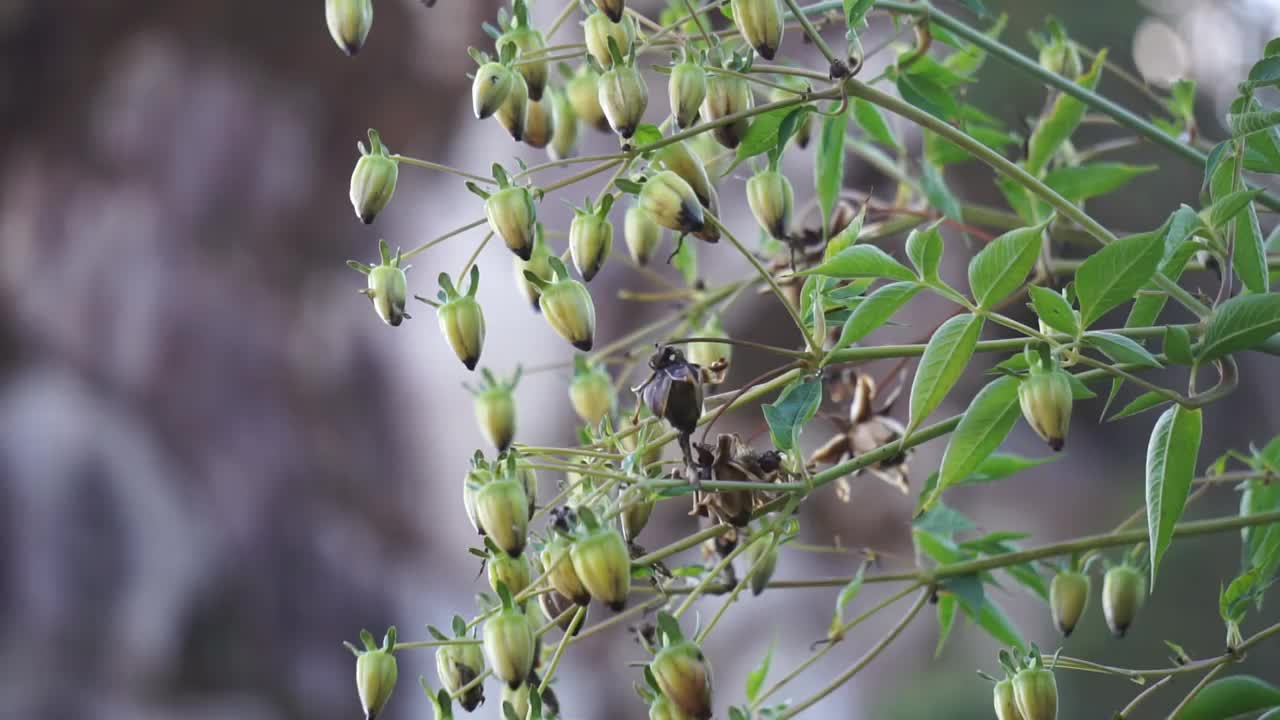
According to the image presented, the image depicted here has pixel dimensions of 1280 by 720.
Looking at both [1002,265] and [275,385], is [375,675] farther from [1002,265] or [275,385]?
[275,385]

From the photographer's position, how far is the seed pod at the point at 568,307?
36 cm

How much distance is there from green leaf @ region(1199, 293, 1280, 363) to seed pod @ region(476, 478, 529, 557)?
0.18 meters

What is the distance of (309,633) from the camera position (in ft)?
6.05

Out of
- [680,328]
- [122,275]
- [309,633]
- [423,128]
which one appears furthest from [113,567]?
[680,328]

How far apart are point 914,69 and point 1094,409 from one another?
1.69m

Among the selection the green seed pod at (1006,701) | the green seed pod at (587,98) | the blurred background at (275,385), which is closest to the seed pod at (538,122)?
the green seed pod at (587,98)

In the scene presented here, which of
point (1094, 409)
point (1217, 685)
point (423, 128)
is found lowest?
point (1217, 685)

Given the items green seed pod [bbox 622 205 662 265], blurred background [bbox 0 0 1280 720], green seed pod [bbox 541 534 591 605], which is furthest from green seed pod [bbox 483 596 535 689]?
blurred background [bbox 0 0 1280 720]

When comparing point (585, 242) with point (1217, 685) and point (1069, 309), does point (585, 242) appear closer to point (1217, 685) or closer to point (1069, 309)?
point (1069, 309)

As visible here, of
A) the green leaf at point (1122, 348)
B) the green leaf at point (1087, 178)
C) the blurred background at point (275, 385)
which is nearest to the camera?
the green leaf at point (1122, 348)

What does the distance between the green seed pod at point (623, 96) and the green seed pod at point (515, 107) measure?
0.14 ft

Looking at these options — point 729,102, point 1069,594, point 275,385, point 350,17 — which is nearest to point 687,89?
point 729,102

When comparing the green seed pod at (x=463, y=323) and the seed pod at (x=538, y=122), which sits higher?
the seed pod at (x=538, y=122)

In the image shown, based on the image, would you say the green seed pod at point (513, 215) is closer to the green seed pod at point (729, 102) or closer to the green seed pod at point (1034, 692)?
the green seed pod at point (729, 102)
